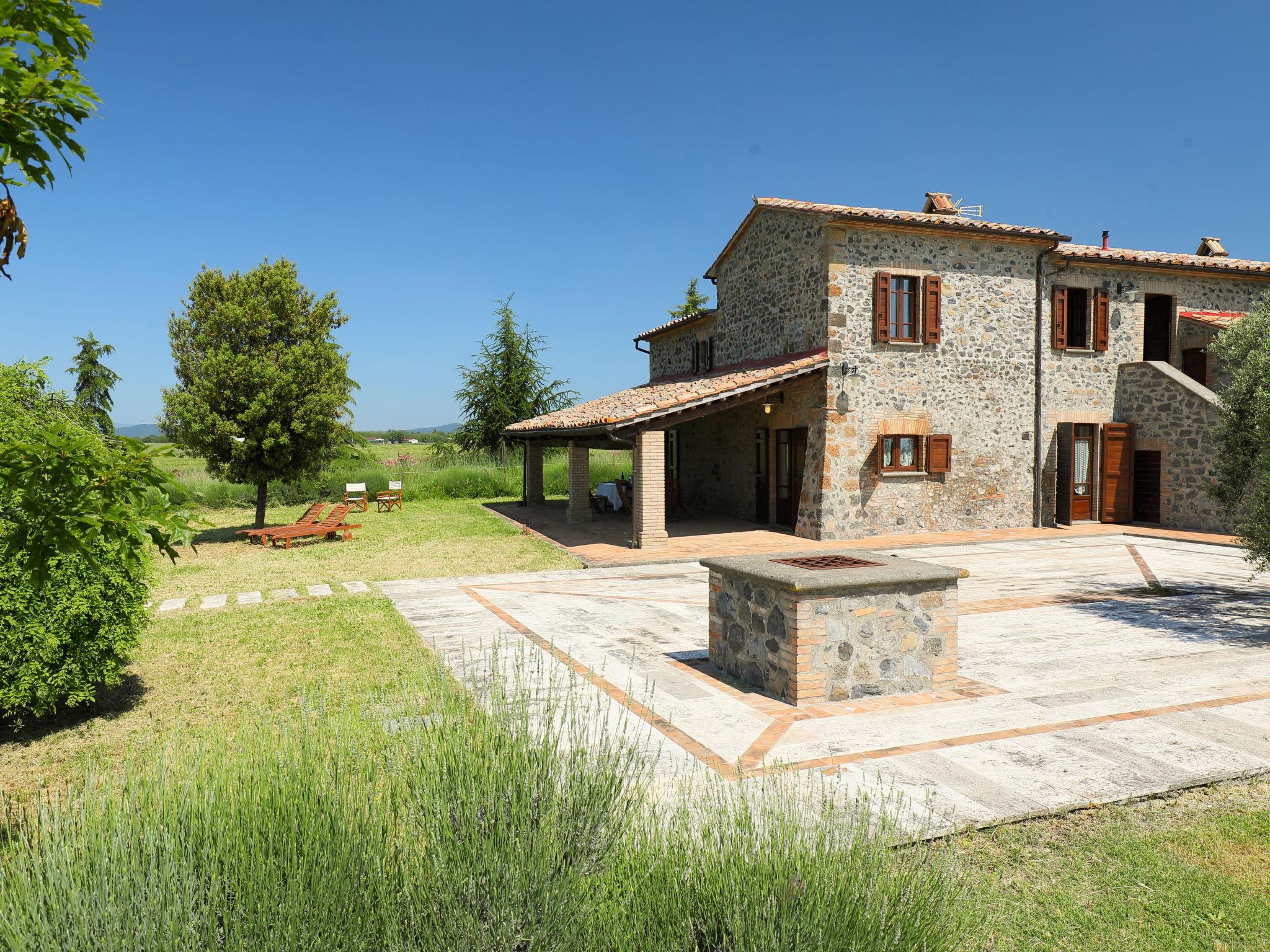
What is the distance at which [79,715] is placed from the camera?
571 cm

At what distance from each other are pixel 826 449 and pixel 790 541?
1.92 meters

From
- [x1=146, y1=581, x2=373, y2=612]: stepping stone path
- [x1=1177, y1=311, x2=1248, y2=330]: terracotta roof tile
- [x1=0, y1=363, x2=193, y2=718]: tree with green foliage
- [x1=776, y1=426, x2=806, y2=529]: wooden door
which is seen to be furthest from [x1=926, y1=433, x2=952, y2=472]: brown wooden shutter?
[x1=0, y1=363, x2=193, y2=718]: tree with green foliage

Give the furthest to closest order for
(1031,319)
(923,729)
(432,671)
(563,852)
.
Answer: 1. (1031,319)
2. (923,729)
3. (432,671)
4. (563,852)

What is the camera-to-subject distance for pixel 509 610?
906 cm

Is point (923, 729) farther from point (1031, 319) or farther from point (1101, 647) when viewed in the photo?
point (1031, 319)

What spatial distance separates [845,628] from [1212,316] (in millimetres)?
17236

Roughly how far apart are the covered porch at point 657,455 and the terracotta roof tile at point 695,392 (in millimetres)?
25

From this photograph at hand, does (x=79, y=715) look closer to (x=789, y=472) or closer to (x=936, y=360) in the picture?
(x=789, y=472)

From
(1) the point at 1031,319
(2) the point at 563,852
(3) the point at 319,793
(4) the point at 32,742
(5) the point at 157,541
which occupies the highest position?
(1) the point at 1031,319

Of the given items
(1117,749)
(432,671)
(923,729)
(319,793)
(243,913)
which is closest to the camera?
(243,913)

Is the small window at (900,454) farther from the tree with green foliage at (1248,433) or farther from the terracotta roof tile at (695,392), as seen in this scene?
the tree with green foliage at (1248,433)

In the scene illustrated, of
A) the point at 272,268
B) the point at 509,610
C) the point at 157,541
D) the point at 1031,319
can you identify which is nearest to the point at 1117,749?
the point at 157,541

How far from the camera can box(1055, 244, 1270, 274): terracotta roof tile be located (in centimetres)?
1661

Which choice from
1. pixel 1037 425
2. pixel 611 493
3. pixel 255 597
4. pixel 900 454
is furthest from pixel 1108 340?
pixel 255 597
